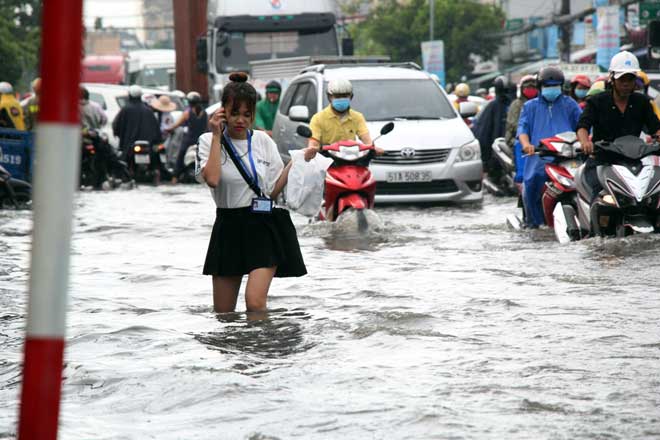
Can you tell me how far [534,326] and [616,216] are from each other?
413 cm

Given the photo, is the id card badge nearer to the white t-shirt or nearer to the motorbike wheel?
the white t-shirt

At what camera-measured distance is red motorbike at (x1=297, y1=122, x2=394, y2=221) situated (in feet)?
46.3

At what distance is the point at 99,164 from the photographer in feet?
78.5

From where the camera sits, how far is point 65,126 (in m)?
2.57

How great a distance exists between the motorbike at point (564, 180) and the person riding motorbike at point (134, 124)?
1344 centimetres

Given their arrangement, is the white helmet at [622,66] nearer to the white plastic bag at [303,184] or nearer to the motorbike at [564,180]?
the motorbike at [564,180]

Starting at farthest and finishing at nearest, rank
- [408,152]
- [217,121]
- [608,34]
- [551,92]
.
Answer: [608,34] < [408,152] < [551,92] < [217,121]

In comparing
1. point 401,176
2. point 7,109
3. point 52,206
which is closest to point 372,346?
point 52,206

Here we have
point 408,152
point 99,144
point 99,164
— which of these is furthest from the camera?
point 99,164

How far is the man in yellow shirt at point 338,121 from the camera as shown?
14.5 metres

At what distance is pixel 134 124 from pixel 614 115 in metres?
14.8

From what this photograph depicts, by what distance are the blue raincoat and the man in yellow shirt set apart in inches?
64.8

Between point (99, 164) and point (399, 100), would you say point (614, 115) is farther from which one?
point (99, 164)

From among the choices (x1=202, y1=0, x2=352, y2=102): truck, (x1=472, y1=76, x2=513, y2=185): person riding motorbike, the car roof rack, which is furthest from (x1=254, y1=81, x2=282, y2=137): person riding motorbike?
(x1=202, y1=0, x2=352, y2=102): truck
